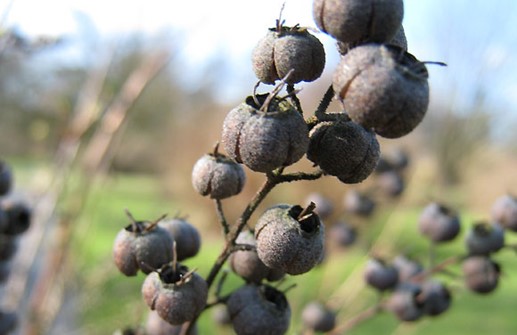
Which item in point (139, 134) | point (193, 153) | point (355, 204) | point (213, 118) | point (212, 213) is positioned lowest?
point (139, 134)

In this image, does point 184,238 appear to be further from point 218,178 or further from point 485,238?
point 485,238

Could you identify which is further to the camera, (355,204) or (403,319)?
(355,204)

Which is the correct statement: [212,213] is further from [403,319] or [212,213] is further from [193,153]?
[403,319]

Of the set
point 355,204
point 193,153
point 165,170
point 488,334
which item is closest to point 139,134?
point 165,170

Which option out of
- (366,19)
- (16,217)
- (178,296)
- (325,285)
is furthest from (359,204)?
(366,19)

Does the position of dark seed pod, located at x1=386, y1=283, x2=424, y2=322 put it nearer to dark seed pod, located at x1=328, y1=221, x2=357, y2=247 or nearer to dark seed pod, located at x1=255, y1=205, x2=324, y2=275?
dark seed pod, located at x1=328, y1=221, x2=357, y2=247

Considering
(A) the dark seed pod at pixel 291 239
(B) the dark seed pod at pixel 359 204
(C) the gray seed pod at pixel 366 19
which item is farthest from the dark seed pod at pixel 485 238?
(C) the gray seed pod at pixel 366 19

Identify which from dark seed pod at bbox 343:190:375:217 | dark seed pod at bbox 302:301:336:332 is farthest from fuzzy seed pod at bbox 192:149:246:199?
dark seed pod at bbox 343:190:375:217
